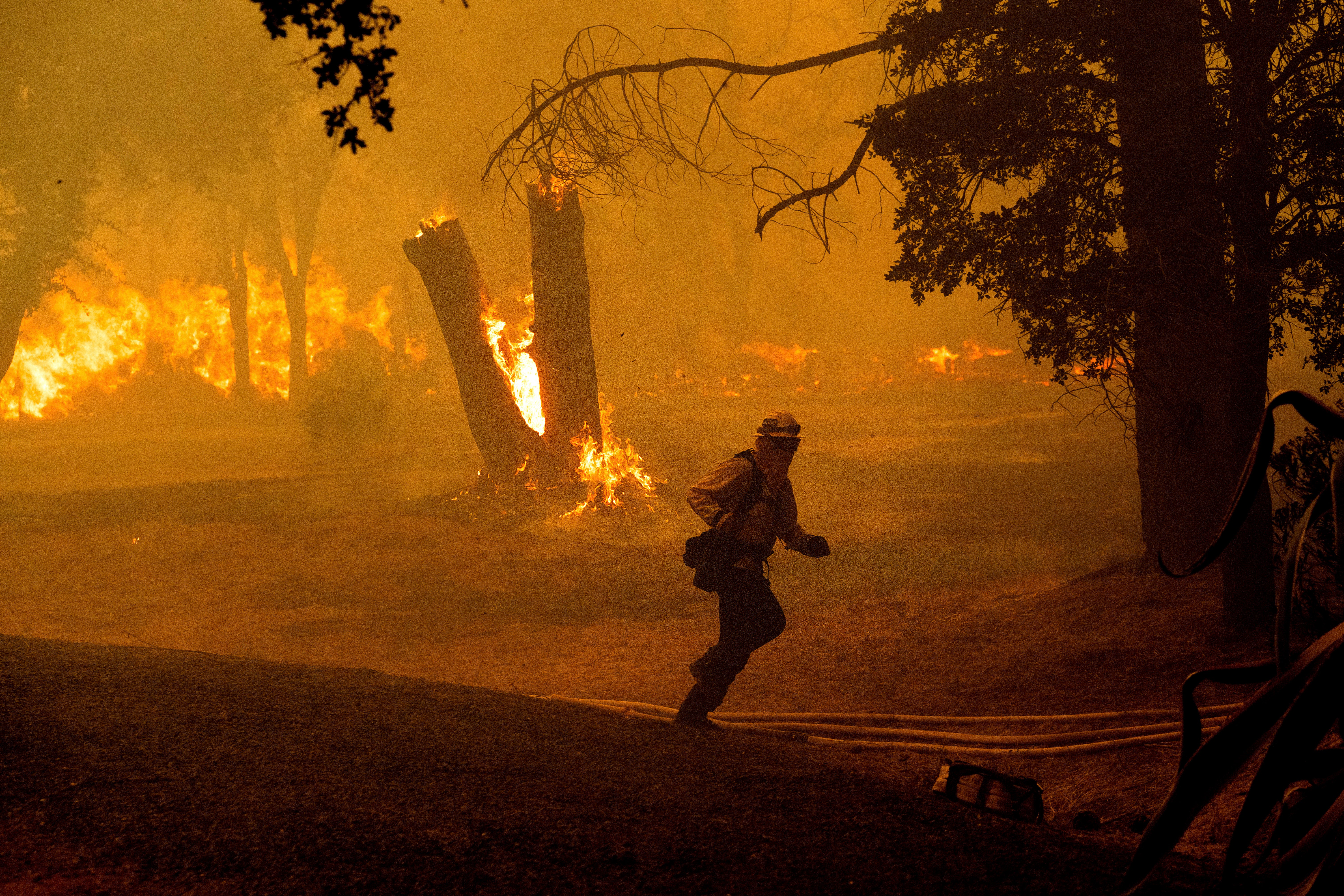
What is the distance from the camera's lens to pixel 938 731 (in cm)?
658

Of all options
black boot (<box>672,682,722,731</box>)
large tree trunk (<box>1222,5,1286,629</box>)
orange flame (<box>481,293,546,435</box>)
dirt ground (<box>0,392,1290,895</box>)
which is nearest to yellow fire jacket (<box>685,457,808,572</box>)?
black boot (<box>672,682,722,731</box>)

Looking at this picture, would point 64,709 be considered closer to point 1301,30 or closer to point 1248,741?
point 1248,741

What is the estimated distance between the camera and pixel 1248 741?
2.84m

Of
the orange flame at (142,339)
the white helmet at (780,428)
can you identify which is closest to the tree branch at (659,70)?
the white helmet at (780,428)

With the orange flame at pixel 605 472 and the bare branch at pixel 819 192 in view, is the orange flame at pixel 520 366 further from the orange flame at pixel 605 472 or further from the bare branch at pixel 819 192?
the bare branch at pixel 819 192

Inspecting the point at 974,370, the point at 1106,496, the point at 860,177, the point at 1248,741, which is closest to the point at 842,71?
the point at 860,177

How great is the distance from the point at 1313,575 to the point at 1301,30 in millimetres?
3936

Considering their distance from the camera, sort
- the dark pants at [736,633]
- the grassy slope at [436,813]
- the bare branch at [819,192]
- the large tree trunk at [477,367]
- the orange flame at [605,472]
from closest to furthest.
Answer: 1. the grassy slope at [436,813]
2. the dark pants at [736,633]
3. the bare branch at [819,192]
4. the orange flame at [605,472]
5. the large tree trunk at [477,367]

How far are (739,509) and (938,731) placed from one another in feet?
6.30

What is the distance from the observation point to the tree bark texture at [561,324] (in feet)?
52.9

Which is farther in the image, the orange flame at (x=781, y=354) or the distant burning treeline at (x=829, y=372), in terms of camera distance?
the orange flame at (x=781, y=354)

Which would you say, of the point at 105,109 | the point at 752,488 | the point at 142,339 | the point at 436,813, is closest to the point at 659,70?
the point at 752,488

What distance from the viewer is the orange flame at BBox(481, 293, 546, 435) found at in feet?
53.8

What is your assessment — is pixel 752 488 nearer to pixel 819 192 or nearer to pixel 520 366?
pixel 819 192
